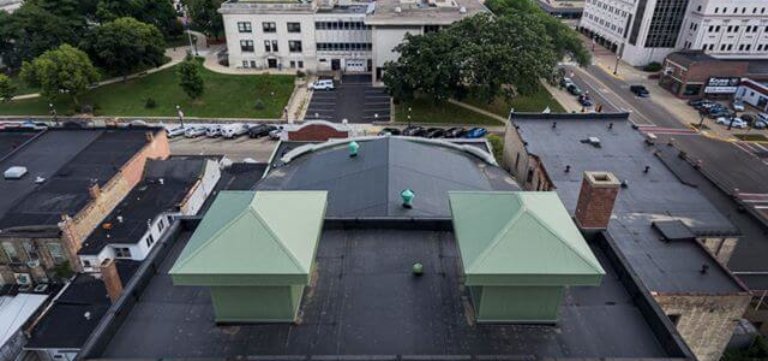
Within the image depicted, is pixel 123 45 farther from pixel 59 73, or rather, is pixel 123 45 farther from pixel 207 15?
pixel 207 15

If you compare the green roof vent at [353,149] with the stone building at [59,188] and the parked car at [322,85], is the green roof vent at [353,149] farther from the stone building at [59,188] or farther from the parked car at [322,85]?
the parked car at [322,85]

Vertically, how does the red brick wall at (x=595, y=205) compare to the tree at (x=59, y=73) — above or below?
above

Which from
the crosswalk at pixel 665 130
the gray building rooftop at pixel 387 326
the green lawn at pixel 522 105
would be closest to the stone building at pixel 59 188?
the gray building rooftop at pixel 387 326

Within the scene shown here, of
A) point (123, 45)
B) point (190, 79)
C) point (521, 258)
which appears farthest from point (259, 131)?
point (521, 258)

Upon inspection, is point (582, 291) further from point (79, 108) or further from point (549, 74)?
point (79, 108)

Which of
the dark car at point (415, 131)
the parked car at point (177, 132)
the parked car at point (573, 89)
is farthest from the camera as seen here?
the parked car at point (573, 89)

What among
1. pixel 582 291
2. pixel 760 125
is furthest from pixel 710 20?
pixel 582 291

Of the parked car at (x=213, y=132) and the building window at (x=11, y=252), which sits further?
the parked car at (x=213, y=132)
